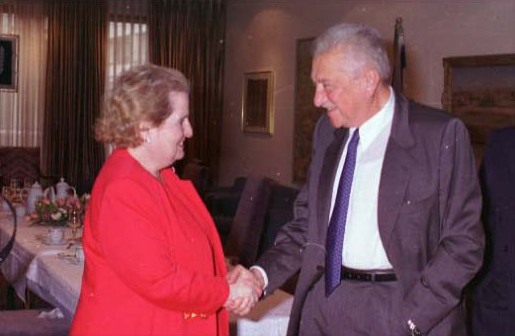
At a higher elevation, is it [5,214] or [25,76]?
[25,76]

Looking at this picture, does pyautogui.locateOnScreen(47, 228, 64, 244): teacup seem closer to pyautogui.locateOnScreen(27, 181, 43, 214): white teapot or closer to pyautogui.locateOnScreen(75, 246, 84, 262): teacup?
pyautogui.locateOnScreen(75, 246, 84, 262): teacup

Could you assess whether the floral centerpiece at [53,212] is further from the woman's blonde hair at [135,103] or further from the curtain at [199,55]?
the curtain at [199,55]

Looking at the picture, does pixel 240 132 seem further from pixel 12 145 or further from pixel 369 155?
pixel 369 155

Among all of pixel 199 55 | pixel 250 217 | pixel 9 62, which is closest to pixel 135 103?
pixel 250 217

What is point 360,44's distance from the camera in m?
2.18

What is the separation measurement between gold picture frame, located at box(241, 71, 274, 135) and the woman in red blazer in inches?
302

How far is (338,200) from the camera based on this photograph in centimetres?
221

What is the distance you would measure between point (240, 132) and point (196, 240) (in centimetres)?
865

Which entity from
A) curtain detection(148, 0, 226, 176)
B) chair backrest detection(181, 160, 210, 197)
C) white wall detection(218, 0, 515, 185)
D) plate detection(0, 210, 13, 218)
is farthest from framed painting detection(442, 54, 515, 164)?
curtain detection(148, 0, 226, 176)

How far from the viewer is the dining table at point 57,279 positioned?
2.68 meters

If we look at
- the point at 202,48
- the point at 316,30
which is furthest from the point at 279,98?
the point at 202,48

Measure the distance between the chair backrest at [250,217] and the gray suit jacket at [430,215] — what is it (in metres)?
2.40

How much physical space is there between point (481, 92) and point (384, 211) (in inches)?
179

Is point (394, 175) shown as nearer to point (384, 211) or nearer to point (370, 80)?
point (384, 211)
